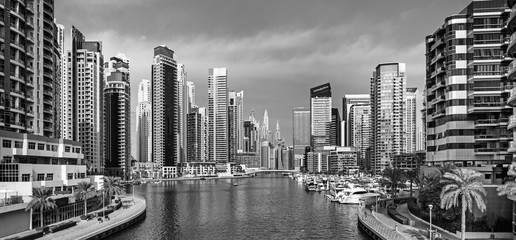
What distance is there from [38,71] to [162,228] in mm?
50872

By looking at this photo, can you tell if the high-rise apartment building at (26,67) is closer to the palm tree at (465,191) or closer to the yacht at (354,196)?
the palm tree at (465,191)

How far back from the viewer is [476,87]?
92062 millimetres

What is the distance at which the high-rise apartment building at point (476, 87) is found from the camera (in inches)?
3615

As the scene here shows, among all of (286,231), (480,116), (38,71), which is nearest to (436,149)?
(480,116)

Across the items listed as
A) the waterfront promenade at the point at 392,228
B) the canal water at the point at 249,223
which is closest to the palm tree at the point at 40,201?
the canal water at the point at 249,223

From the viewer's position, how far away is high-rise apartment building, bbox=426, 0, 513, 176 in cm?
9181

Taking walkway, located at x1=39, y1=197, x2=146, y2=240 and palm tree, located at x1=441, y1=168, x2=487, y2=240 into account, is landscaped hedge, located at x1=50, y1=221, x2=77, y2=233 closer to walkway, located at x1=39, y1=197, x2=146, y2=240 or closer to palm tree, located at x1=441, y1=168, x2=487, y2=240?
walkway, located at x1=39, y1=197, x2=146, y2=240

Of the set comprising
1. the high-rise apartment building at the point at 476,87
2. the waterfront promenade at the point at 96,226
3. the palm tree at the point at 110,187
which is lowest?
the waterfront promenade at the point at 96,226

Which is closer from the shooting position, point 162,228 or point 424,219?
point 424,219

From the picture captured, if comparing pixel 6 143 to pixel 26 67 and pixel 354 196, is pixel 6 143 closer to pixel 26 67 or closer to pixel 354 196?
pixel 26 67

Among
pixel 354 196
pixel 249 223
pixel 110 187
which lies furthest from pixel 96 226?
pixel 354 196

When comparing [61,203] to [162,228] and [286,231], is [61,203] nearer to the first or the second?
[162,228]

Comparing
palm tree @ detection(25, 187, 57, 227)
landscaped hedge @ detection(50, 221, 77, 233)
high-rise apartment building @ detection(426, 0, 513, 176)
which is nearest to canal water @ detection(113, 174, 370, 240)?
landscaped hedge @ detection(50, 221, 77, 233)

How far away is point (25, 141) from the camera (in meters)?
89.2
